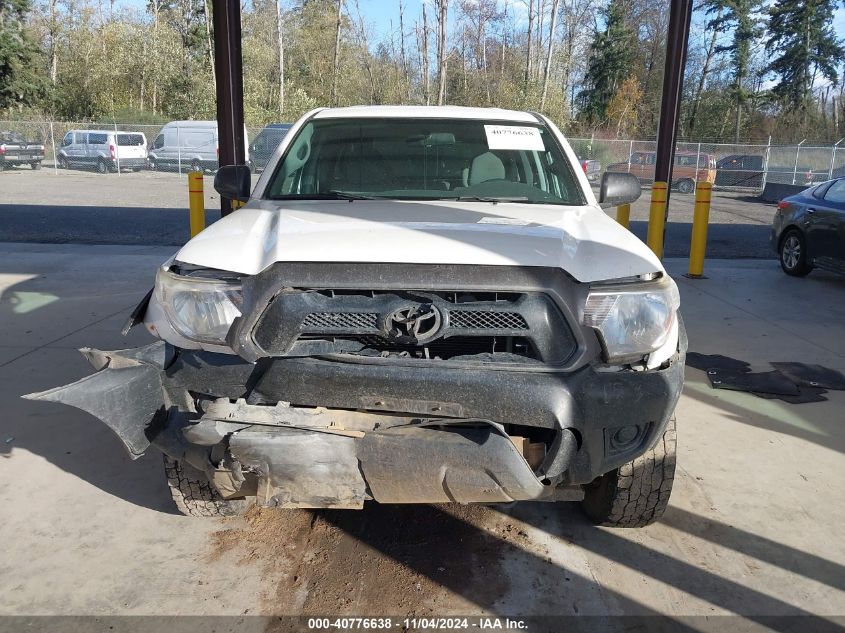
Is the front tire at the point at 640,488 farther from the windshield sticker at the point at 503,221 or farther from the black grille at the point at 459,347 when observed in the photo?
the windshield sticker at the point at 503,221

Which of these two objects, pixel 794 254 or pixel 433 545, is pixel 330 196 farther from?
pixel 794 254

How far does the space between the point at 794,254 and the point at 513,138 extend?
7.17m

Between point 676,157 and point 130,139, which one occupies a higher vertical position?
point 130,139

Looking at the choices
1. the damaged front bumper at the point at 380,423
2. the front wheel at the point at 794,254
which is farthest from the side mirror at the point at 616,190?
the front wheel at the point at 794,254

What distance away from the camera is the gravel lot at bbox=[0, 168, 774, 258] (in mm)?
12594

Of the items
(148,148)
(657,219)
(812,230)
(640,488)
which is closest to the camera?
(640,488)

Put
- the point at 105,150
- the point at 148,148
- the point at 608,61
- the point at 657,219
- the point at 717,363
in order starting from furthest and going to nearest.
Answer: the point at 608,61, the point at 148,148, the point at 105,150, the point at 657,219, the point at 717,363

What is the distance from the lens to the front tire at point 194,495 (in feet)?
10.2

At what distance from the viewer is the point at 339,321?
257 cm

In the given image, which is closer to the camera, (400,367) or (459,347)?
(400,367)

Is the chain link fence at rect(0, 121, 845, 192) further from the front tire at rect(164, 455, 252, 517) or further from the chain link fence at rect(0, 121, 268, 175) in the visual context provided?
the front tire at rect(164, 455, 252, 517)

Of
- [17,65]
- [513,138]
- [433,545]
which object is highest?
[17,65]

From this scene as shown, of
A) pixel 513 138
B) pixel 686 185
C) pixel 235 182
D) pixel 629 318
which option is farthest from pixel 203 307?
pixel 686 185

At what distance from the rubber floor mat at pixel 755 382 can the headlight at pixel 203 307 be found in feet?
12.7
